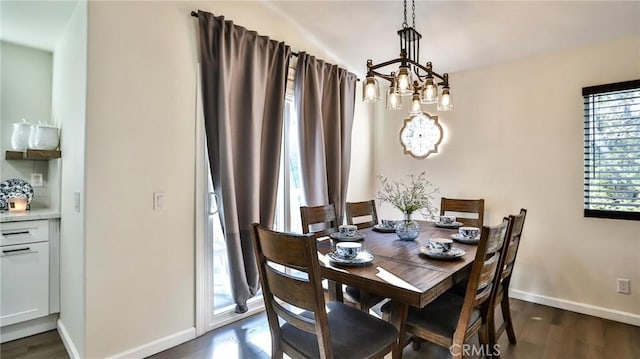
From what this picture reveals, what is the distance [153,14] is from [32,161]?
6.08 ft

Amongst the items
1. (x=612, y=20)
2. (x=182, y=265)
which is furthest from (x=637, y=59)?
→ (x=182, y=265)

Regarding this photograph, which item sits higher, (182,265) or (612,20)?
(612,20)

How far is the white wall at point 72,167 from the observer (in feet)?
6.28

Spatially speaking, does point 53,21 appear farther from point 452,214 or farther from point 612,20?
point 612,20

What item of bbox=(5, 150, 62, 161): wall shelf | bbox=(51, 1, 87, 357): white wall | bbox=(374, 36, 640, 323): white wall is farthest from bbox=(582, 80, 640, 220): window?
bbox=(5, 150, 62, 161): wall shelf

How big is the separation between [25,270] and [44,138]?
1006 mm

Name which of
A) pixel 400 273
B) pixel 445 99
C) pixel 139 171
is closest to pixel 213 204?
pixel 139 171

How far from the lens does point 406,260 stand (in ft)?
5.60

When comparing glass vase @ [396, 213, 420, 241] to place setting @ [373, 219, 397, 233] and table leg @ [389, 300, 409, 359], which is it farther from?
table leg @ [389, 300, 409, 359]

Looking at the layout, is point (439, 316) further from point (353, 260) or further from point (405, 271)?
point (353, 260)

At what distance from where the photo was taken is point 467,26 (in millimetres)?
2738

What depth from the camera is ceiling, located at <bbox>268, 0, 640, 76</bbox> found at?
8.00 feet

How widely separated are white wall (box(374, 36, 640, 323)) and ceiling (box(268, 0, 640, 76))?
185 millimetres

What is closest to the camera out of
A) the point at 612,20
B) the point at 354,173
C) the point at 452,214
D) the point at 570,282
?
the point at 612,20
